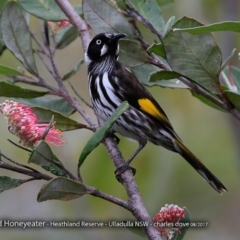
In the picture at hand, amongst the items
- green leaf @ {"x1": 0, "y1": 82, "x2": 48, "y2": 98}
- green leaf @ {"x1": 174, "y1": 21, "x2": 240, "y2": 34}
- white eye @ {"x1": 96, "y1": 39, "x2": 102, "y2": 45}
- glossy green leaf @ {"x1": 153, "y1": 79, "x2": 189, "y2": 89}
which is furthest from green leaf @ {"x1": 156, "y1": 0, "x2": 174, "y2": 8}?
green leaf @ {"x1": 174, "y1": 21, "x2": 240, "y2": 34}

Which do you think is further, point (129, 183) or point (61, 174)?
point (129, 183)

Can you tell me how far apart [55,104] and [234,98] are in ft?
3.25

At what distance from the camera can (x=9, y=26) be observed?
2236 millimetres

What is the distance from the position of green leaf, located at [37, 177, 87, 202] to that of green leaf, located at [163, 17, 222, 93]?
1.70 feet

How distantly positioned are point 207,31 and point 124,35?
743 mm

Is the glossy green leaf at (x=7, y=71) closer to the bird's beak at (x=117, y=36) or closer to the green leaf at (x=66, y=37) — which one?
the bird's beak at (x=117, y=36)

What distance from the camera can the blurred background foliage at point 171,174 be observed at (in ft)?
10.1

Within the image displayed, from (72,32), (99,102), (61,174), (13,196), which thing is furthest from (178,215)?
(13,196)

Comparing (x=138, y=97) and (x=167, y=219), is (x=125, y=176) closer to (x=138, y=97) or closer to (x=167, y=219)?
(x=167, y=219)

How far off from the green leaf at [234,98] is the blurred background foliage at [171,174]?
868 millimetres

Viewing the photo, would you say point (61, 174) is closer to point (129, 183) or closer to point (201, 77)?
point (129, 183)

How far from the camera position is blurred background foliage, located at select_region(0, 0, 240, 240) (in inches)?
121

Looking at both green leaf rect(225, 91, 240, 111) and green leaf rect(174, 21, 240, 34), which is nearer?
green leaf rect(174, 21, 240, 34)

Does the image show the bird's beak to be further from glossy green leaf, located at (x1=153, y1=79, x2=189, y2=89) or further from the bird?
glossy green leaf, located at (x1=153, y1=79, x2=189, y2=89)
